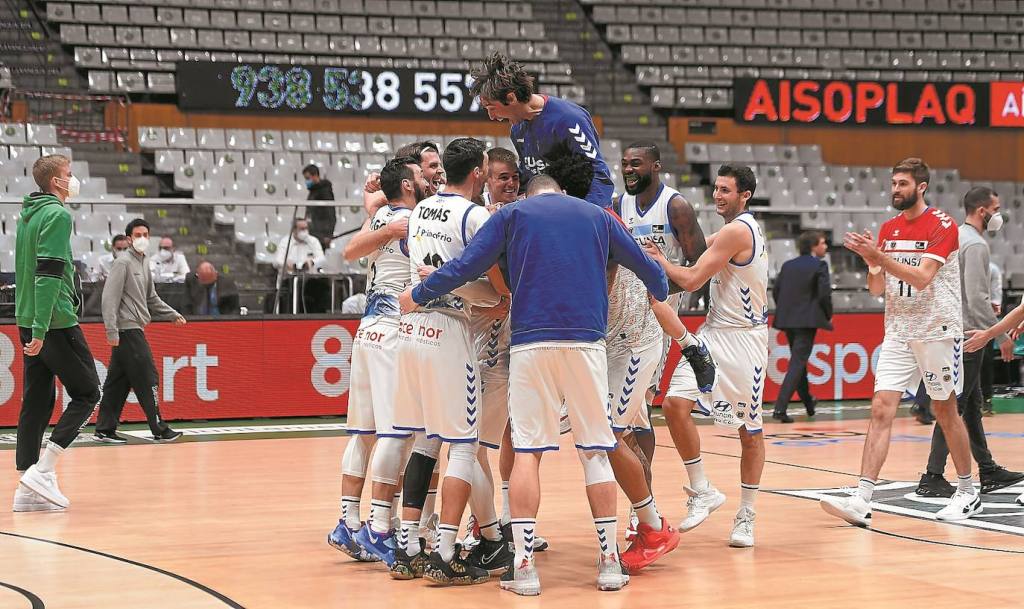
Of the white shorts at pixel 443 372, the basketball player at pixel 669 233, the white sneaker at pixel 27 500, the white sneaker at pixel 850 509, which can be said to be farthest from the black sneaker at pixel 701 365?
the white sneaker at pixel 27 500

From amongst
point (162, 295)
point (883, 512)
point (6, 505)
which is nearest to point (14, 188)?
point (162, 295)

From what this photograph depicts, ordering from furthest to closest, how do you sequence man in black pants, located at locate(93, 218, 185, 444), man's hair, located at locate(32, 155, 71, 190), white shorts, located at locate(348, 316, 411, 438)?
man in black pants, located at locate(93, 218, 185, 444) < man's hair, located at locate(32, 155, 71, 190) < white shorts, located at locate(348, 316, 411, 438)

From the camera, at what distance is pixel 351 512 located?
670 centimetres

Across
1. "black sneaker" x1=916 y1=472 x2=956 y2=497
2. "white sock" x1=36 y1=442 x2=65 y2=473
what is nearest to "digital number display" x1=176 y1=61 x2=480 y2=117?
"white sock" x1=36 y1=442 x2=65 y2=473

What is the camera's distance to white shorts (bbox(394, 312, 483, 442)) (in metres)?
6.06

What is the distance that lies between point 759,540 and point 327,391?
25.0 ft

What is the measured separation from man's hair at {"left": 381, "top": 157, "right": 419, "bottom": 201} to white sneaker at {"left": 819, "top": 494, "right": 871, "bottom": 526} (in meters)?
3.00

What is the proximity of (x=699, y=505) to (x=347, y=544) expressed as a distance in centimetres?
207

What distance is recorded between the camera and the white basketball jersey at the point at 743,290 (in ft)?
23.8

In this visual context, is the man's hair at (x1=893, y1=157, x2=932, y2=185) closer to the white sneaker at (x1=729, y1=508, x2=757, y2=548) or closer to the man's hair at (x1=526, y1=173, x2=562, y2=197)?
the white sneaker at (x1=729, y1=508, x2=757, y2=548)

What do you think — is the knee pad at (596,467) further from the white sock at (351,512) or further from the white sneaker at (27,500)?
the white sneaker at (27,500)

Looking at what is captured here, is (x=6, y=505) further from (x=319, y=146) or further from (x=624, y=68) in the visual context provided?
(x=624, y=68)

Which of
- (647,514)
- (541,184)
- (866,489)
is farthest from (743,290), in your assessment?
(541,184)

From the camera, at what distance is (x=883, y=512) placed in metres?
8.05
